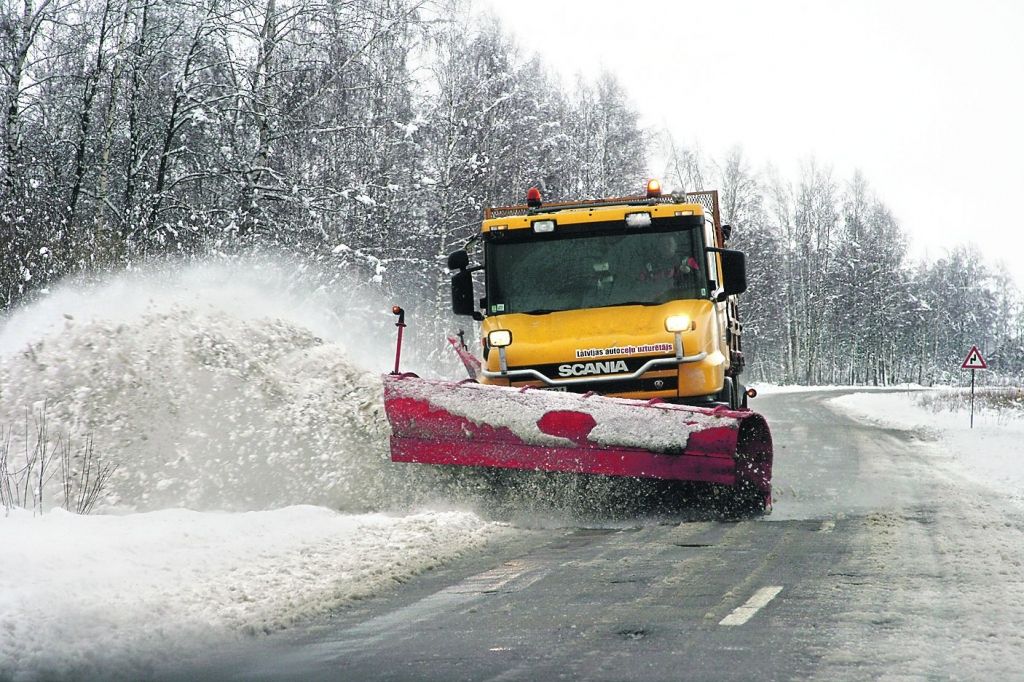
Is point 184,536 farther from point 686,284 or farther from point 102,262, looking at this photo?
point 102,262

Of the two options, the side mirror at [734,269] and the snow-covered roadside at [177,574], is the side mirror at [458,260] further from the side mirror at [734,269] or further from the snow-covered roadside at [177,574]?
the snow-covered roadside at [177,574]

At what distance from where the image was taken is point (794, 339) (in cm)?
5950

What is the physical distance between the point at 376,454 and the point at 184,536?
2315mm

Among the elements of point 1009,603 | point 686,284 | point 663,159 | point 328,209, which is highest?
point 663,159

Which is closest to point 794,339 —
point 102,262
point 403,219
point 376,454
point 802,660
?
point 403,219

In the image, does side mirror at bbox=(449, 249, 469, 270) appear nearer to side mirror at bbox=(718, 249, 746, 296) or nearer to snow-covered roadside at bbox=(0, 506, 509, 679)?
side mirror at bbox=(718, 249, 746, 296)

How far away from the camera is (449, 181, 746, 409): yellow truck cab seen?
841 cm

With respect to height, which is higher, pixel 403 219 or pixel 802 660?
pixel 403 219

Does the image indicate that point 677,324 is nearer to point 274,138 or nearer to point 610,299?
point 610,299

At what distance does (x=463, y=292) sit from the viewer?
376 inches

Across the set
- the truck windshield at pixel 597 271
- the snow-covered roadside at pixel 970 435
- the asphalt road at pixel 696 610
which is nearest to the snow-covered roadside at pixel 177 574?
the asphalt road at pixel 696 610

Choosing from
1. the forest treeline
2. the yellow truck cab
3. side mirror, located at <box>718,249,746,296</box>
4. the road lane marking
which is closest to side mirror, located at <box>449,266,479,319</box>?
the yellow truck cab

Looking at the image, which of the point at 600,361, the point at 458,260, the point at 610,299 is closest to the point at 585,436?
the point at 600,361

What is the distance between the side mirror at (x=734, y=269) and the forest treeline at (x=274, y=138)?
331 inches
